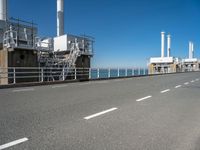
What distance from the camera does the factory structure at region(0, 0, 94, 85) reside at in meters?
21.6

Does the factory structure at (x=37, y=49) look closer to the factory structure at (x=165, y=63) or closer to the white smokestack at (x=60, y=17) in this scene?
the white smokestack at (x=60, y=17)

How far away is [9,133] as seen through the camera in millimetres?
4719

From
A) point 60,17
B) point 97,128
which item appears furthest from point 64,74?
point 97,128

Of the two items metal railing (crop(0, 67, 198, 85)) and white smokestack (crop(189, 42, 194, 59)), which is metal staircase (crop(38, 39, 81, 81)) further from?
white smokestack (crop(189, 42, 194, 59))

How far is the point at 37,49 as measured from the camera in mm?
23688

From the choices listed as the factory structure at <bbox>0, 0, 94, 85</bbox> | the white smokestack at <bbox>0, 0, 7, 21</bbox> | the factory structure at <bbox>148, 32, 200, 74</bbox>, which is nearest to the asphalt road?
the factory structure at <bbox>0, 0, 94, 85</bbox>

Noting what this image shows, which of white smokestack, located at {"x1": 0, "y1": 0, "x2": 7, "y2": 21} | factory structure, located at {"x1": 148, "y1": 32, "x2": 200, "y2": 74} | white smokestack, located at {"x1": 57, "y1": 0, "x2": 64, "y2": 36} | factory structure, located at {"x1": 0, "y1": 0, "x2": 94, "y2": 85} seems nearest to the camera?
factory structure, located at {"x1": 0, "y1": 0, "x2": 94, "y2": 85}

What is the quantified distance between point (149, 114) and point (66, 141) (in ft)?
11.0

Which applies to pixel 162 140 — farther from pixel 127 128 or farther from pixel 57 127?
pixel 57 127

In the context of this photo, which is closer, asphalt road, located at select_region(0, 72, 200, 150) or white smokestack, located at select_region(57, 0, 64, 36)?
asphalt road, located at select_region(0, 72, 200, 150)

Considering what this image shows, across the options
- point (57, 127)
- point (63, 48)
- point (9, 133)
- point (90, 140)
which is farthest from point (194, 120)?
point (63, 48)

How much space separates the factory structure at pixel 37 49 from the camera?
Answer: 21.6m

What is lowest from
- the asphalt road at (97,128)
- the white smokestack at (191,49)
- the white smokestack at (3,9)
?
the asphalt road at (97,128)

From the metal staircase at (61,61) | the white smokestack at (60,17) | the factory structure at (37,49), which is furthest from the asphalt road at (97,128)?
the white smokestack at (60,17)
